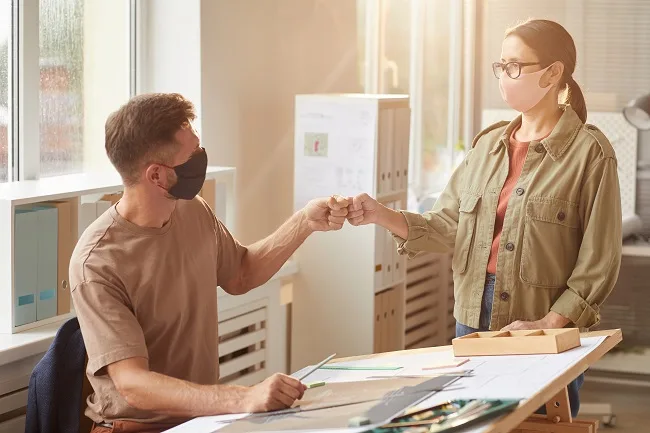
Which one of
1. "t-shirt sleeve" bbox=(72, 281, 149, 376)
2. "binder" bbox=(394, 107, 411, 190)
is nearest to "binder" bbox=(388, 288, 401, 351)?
"binder" bbox=(394, 107, 411, 190)

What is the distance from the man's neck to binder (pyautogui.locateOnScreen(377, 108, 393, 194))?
168 centimetres

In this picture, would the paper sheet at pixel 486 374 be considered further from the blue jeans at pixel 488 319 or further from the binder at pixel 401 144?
the binder at pixel 401 144

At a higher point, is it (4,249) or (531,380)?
(4,249)

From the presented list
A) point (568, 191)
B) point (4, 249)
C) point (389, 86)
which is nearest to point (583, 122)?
point (568, 191)

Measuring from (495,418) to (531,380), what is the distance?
256mm

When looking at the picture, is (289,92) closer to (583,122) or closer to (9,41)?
(9,41)

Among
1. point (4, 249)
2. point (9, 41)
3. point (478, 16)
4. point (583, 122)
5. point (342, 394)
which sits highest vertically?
point (478, 16)

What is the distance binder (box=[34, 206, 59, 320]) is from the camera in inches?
Answer: 114

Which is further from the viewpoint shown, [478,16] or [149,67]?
[478,16]

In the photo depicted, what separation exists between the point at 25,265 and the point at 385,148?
1.63 metres

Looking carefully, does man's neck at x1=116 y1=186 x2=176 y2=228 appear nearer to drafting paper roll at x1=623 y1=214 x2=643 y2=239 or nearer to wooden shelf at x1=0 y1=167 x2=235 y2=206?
wooden shelf at x1=0 y1=167 x2=235 y2=206

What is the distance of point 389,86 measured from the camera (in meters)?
5.67

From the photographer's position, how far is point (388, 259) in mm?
4211

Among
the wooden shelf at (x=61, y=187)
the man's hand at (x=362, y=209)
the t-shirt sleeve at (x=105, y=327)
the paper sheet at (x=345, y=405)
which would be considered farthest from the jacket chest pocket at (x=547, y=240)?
the wooden shelf at (x=61, y=187)
